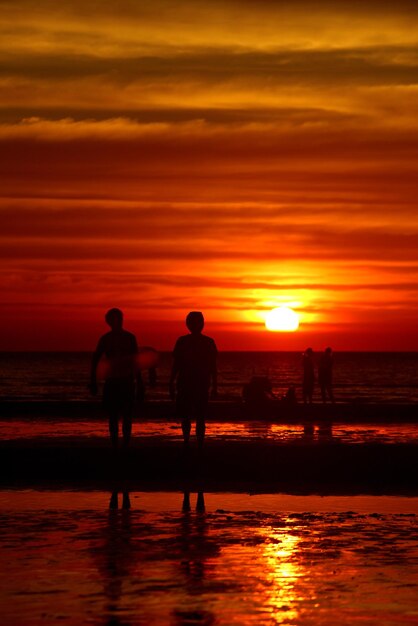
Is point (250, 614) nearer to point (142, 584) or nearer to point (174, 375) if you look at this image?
point (142, 584)

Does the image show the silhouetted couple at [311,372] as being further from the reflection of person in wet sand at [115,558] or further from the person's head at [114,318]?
the reflection of person in wet sand at [115,558]

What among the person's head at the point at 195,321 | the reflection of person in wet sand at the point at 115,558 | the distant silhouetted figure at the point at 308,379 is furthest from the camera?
the distant silhouetted figure at the point at 308,379

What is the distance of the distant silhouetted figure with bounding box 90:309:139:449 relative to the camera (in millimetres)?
14023

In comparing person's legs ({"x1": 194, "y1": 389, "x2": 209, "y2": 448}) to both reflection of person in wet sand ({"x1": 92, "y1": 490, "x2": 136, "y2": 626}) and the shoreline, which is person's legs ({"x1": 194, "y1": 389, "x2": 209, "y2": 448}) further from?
the shoreline

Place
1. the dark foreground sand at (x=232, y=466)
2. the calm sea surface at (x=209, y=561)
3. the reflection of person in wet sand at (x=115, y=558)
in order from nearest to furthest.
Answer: the calm sea surface at (x=209, y=561)
the reflection of person in wet sand at (x=115, y=558)
the dark foreground sand at (x=232, y=466)

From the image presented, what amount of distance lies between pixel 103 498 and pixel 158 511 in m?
1.38

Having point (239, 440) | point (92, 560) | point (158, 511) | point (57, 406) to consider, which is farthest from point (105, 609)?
point (57, 406)

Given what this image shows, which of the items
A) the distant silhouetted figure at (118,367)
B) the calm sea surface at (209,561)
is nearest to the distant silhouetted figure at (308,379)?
the distant silhouetted figure at (118,367)

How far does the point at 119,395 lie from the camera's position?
46.4 ft

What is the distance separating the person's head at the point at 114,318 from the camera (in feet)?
45.9

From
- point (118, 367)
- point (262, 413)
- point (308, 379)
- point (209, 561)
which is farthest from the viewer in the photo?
point (308, 379)

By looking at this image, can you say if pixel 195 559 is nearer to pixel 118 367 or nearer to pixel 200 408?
pixel 118 367

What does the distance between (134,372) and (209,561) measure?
17.9ft

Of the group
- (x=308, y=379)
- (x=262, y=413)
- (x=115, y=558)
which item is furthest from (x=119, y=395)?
(x=308, y=379)
